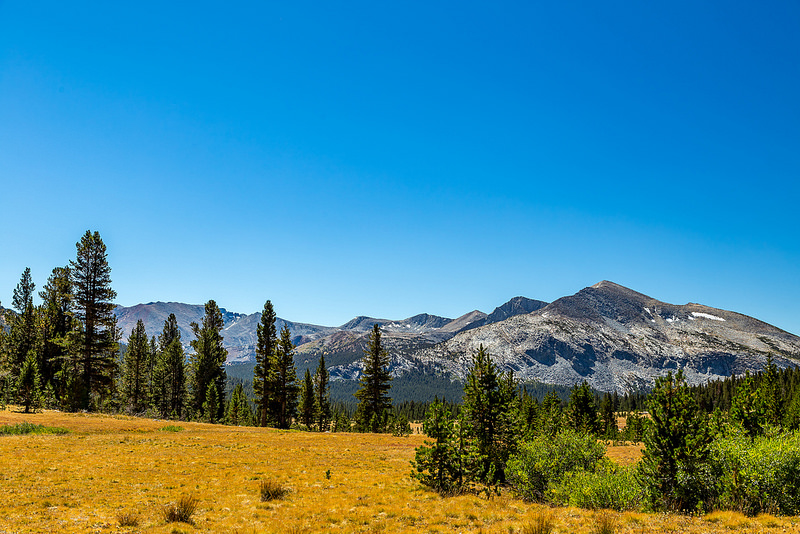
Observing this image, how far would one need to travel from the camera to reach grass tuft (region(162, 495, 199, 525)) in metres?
14.6

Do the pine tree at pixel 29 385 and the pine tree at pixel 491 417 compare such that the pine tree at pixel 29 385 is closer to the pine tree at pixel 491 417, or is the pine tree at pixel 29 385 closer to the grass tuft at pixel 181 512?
the grass tuft at pixel 181 512

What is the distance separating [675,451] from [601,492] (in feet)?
12.3

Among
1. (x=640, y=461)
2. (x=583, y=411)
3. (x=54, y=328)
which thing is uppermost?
(x=54, y=328)

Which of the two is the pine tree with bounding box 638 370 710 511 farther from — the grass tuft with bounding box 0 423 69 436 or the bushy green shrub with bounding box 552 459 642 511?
the grass tuft with bounding box 0 423 69 436

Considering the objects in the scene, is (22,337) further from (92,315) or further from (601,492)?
(601,492)

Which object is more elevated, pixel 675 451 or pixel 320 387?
pixel 675 451

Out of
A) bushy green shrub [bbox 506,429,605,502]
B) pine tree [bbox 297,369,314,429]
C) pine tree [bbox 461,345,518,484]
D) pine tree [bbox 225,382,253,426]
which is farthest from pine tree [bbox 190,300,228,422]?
bushy green shrub [bbox 506,429,605,502]

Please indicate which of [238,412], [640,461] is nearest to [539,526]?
[640,461]

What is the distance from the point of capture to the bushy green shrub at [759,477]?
15961 millimetres

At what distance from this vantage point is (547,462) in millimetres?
22016

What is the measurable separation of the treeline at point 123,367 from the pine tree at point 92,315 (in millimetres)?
98

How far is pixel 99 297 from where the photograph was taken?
46.8m

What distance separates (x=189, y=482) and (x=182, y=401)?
6334 cm

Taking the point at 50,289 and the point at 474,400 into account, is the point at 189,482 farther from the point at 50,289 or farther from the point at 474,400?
the point at 50,289
